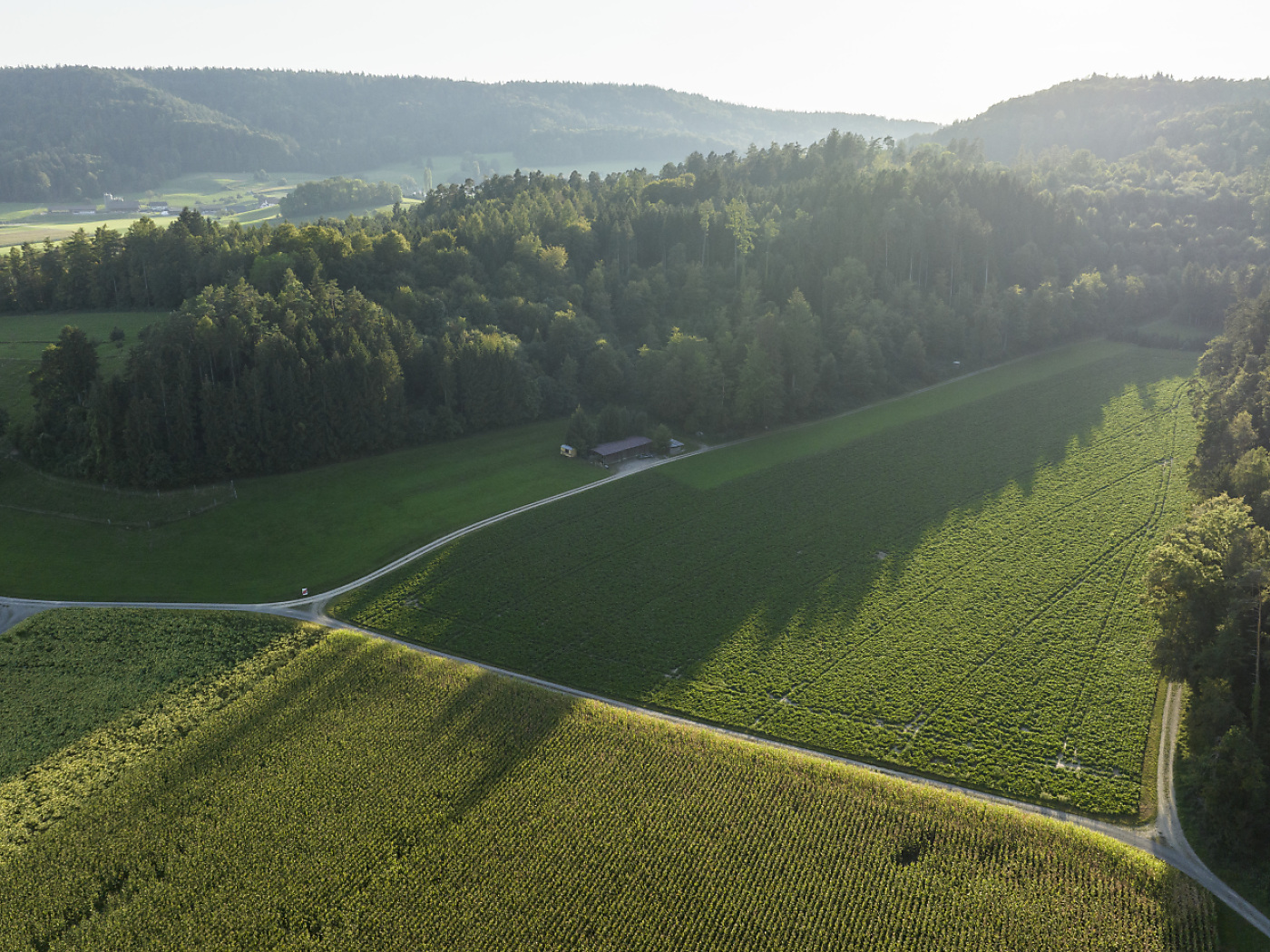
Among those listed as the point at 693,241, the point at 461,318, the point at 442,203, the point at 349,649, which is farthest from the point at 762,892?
the point at 442,203

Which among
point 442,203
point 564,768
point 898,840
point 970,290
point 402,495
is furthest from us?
point 442,203

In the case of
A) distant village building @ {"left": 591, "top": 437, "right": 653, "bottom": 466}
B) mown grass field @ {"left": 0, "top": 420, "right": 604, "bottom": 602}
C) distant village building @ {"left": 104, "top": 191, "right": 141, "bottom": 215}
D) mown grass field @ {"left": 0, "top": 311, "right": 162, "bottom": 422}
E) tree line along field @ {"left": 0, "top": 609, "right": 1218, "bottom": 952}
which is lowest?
tree line along field @ {"left": 0, "top": 609, "right": 1218, "bottom": 952}

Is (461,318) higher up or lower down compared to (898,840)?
higher up

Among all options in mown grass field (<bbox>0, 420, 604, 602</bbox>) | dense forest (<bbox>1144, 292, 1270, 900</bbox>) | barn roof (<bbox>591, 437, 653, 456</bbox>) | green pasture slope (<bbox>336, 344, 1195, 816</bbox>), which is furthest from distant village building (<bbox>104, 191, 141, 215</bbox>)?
dense forest (<bbox>1144, 292, 1270, 900</bbox>)

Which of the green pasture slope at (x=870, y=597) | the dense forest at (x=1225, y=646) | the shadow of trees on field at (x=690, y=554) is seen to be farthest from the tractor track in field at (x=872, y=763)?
the shadow of trees on field at (x=690, y=554)

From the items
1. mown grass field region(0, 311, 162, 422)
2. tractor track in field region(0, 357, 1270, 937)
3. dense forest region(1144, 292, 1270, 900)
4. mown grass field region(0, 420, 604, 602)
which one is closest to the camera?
dense forest region(1144, 292, 1270, 900)

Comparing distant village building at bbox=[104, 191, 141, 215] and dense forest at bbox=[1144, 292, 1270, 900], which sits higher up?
distant village building at bbox=[104, 191, 141, 215]

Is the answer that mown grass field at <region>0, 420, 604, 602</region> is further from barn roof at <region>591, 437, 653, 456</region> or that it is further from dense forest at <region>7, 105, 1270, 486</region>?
dense forest at <region>7, 105, 1270, 486</region>

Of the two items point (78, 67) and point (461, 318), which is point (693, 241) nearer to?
point (461, 318)

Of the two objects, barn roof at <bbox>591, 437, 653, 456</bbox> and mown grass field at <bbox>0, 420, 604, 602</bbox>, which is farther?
barn roof at <bbox>591, 437, 653, 456</bbox>
